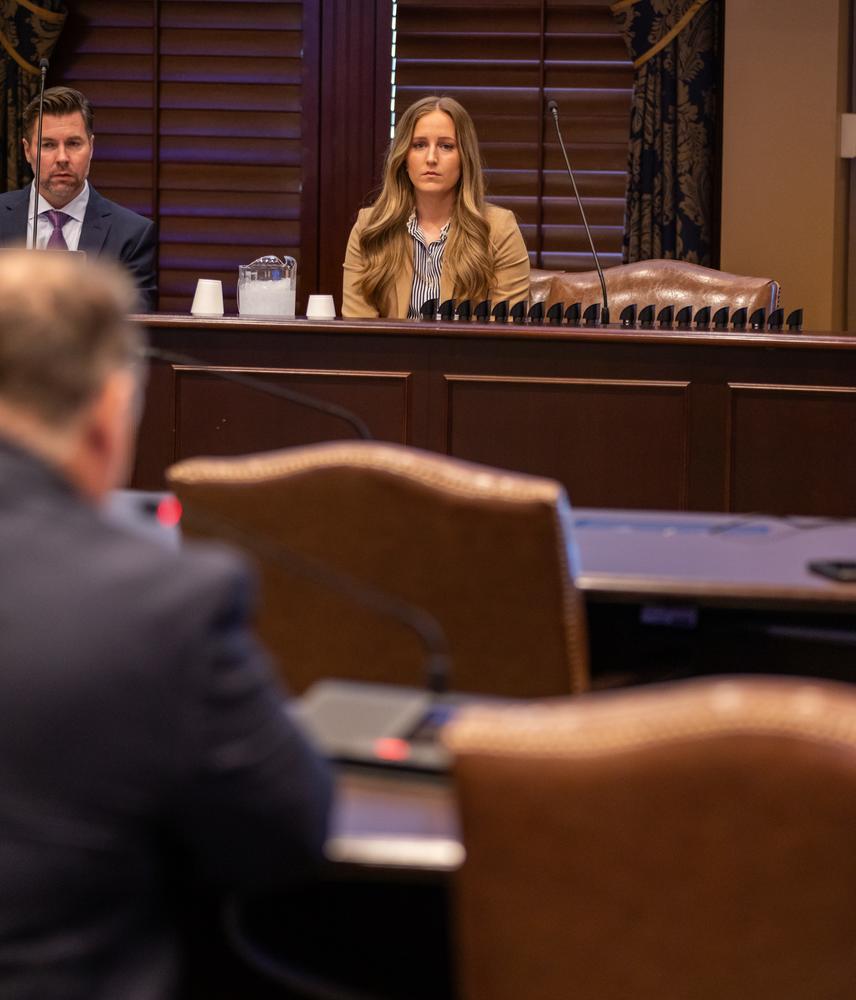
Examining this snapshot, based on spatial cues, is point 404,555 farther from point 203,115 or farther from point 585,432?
point 203,115

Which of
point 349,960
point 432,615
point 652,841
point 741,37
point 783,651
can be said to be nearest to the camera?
point 652,841

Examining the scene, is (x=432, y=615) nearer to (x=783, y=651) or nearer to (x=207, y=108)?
(x=783, y=651)

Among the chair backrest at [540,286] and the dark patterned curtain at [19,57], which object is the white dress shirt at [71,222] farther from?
the chair backrest at [540,286]

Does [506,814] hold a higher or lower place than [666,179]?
lower

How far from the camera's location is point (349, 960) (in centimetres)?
149

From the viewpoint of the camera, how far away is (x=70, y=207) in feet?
15.4

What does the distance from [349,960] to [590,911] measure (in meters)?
0.64

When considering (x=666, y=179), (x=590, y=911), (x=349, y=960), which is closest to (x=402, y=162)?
(x=666, y=179)

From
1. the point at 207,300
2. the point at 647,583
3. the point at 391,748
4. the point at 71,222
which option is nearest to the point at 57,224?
the point at 71,222

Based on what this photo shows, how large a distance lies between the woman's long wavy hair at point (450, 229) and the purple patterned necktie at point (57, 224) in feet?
3.25

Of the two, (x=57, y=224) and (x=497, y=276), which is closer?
(x=497, y=276)

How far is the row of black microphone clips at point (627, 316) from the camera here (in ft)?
13.0

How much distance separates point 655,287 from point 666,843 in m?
3.90

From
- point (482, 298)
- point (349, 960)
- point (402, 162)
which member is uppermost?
point (402, 162)
